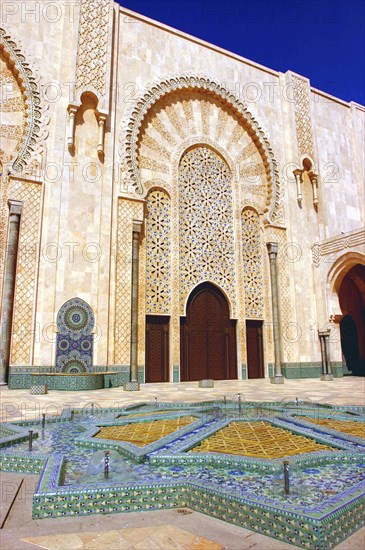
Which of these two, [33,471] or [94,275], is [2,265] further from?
[33,471]

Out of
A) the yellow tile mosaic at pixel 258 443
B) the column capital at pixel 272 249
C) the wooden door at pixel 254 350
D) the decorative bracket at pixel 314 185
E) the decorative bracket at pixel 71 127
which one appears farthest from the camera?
the decorative bracket at pixel 314 185

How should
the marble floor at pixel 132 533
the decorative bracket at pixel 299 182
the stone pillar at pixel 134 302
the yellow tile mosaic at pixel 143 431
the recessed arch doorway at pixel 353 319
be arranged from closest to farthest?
the marble floor at pixel 132 533, the yellow tile mosaic at pixel 143 431, the stone pillar at pixel 134 302, the decorative bracket at pixel 299 182, the recessed arch doorway at pixel 353 319

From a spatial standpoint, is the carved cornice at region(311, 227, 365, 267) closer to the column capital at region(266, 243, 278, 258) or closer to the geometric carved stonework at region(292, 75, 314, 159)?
the column capital at region(266, 243, 278, 258)

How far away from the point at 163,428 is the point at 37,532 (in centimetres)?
172

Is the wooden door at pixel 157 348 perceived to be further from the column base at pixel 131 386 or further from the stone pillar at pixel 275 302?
the stone pillar at pixel 275 302

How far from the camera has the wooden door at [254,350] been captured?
28.8ft

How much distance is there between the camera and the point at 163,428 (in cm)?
307

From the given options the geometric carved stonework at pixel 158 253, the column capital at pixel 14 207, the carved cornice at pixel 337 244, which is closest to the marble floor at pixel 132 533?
the column capital at pixel 14 207

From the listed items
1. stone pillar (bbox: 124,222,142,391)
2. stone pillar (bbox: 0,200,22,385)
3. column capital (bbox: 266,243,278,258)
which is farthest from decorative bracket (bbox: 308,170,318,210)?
stone pillar (bbox: 0,200,22,385)

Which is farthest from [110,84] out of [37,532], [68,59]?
[37,532]

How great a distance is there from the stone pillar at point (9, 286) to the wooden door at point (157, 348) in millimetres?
2500

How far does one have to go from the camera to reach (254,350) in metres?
8.90

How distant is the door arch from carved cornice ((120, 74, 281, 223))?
2418 mm

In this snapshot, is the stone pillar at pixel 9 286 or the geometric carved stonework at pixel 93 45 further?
the geometric carved stonework at pixel 93 45
